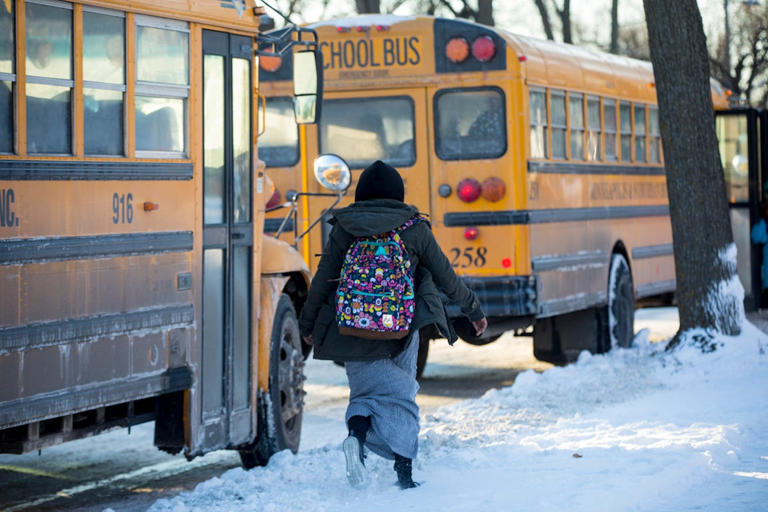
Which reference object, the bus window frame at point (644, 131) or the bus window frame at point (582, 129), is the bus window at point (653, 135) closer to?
the bus window frame at point (644, 131)

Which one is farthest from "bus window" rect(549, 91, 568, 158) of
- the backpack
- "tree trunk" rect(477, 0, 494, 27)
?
"tree trunk" rect(477, 0, 494, 27)

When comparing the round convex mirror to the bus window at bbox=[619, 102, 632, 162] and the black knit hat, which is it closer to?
the black knit hat

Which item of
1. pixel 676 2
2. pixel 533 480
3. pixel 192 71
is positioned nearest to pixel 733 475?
pixel 533 480

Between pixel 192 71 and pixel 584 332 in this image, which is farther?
pixel 584 332

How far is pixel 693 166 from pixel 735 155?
3479mm

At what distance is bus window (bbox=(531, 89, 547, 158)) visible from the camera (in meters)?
10.3

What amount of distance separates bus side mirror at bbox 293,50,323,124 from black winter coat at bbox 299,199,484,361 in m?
1.30

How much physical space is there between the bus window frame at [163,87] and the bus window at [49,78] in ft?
1.38

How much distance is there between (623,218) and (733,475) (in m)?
6.25

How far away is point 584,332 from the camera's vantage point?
11.8 meters

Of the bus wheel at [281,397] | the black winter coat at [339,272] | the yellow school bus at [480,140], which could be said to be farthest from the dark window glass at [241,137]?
the yellow school bus at [480,140]

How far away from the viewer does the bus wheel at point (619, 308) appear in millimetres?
11891

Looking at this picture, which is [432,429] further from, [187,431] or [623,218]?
[623,218]

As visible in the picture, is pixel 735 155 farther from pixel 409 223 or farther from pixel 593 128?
→ pixel 409 223
